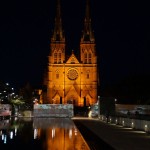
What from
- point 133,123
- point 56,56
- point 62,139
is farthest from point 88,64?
point 62,139

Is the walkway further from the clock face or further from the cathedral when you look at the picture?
the clock face

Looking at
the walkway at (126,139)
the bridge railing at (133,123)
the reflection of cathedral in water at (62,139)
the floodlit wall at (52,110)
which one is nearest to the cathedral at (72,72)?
the floodlit wall at (52,110)

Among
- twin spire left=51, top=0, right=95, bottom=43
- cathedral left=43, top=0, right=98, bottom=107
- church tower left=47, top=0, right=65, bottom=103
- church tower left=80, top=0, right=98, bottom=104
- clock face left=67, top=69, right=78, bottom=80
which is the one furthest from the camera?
twin spire left=51, top=0, right=95, bottom=43

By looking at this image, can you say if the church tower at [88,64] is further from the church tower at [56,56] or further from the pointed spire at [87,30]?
the church tower at [56,56]

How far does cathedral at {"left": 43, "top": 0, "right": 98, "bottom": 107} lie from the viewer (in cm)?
12788

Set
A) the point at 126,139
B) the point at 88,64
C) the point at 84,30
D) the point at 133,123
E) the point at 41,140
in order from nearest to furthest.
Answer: the point at 41,140
the point at 126,139
the point at 133,123
the point at 88,64
the point at 84,30

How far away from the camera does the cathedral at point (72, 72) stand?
127875 mm

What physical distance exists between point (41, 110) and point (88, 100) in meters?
44.5

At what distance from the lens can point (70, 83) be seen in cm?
12988

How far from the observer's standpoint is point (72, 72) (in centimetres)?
13225

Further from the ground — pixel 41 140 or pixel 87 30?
pixel 87 30

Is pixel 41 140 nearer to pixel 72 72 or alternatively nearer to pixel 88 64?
pixel 72 72

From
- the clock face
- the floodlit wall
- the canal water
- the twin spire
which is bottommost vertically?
the canal water

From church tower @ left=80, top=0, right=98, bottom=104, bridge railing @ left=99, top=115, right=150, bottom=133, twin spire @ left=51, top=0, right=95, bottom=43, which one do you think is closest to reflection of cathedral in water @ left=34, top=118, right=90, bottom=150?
bridge railing @ left=99, top=115, right=150, bottom=133
